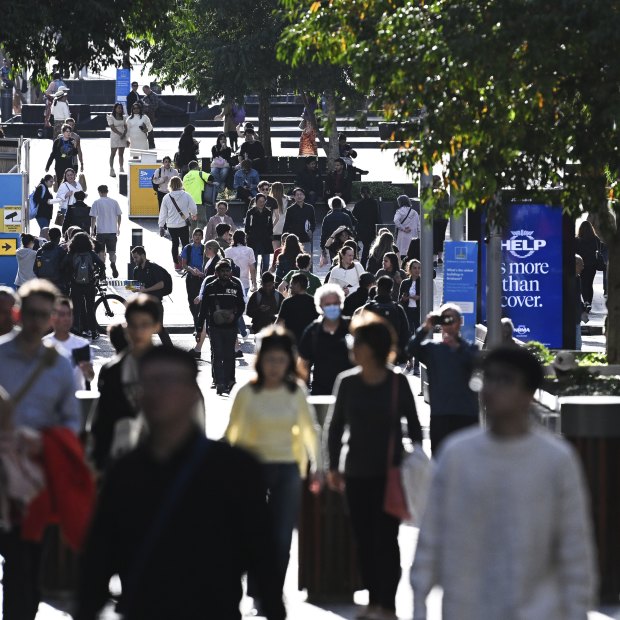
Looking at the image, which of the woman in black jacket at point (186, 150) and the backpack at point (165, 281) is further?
the woman in black jacket at point (186, 150)

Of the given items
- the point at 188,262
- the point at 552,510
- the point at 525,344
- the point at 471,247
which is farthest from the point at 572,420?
the point at 188,262

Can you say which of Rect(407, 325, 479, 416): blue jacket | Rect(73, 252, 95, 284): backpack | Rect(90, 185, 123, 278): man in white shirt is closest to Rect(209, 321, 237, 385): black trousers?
Rect(73, 252, 95, 284): backpack

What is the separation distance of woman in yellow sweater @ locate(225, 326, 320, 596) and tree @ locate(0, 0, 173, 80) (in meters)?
12.0

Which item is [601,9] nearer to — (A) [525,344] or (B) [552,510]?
(A) [525,344]

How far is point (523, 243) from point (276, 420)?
9.38 m

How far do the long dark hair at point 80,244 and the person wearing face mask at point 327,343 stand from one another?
1190 cm

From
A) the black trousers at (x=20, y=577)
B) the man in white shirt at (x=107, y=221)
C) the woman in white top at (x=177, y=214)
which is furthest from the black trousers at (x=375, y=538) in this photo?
the woman in white top at (x=177, y=214)

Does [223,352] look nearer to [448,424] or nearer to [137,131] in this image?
[448,424]

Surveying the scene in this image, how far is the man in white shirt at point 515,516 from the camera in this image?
511 cm

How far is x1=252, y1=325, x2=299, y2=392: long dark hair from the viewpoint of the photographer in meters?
8.12

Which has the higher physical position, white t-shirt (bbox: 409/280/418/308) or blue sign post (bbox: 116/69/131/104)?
blue sign post (bbox: 116/69/131/104)

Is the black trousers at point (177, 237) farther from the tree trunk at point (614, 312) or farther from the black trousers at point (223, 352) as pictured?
the tree trunk at point (614, 312)

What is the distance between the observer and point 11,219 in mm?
28125

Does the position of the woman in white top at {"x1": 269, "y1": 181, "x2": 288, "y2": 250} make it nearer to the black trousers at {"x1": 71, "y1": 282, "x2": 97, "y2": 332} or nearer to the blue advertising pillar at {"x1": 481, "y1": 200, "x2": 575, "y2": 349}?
the black trousers at {"x1": 71, "y1": 282, "x2": 97, "y2": 332}
